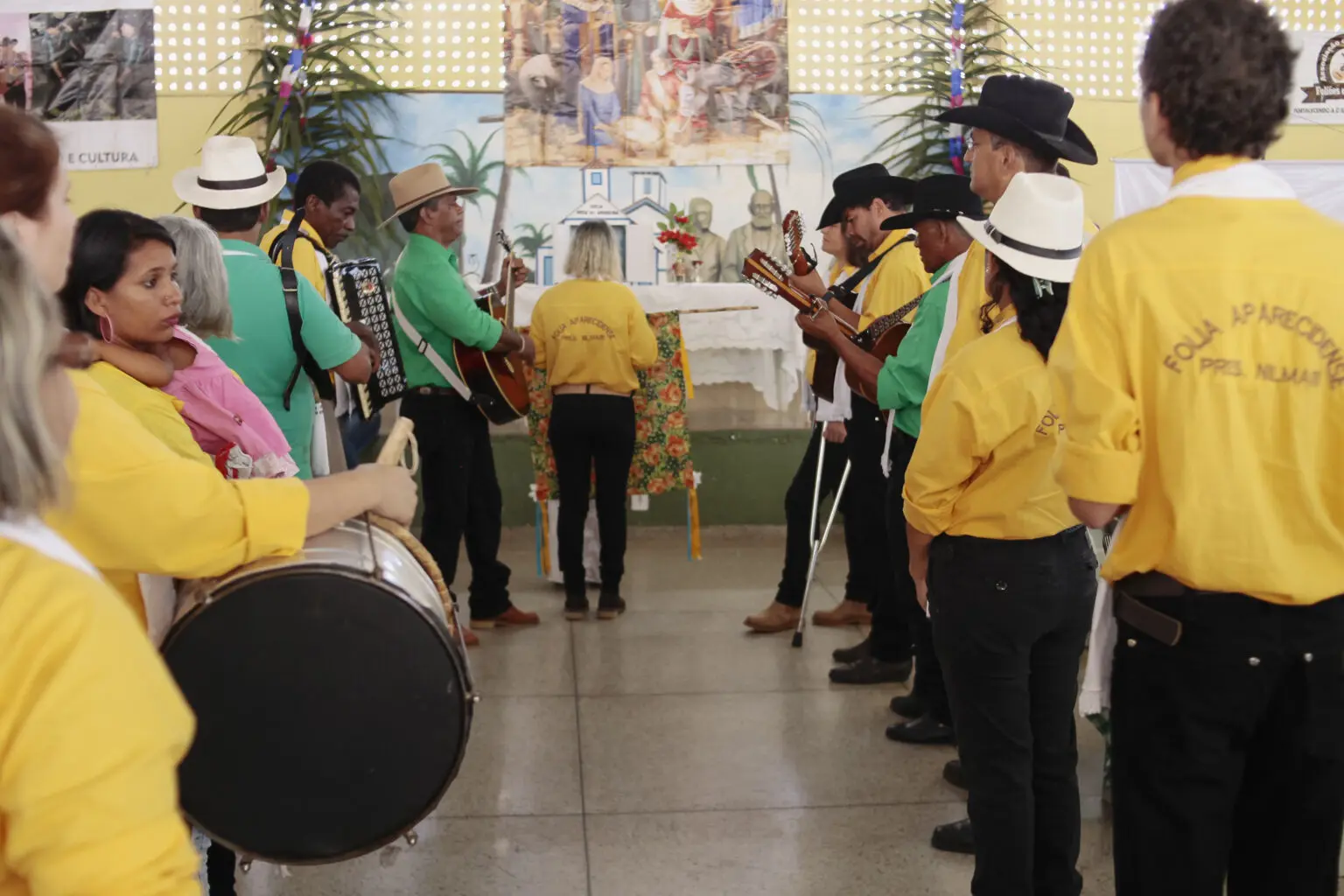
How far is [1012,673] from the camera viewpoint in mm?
2627

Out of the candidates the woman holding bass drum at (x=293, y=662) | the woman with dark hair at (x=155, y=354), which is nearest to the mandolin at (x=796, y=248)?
the woman with dark hair at (x=155, y=354)

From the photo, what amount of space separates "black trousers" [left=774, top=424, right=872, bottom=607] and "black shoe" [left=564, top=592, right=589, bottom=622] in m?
0.85

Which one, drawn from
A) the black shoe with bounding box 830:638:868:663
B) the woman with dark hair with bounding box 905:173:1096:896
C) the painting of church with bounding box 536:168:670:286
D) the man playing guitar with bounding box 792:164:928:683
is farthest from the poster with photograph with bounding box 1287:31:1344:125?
the woman with dark hair with bounding box 905:173:1096:896

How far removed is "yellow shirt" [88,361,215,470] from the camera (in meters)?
2.10

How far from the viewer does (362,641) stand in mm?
1829

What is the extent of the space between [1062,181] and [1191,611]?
111 centimetres

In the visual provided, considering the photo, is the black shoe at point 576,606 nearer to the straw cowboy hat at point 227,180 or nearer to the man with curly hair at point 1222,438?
the straw cowboy hat at point 227,180

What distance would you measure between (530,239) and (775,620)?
3.03 metres

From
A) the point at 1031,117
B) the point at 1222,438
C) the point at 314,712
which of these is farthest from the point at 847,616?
the point at 314,712

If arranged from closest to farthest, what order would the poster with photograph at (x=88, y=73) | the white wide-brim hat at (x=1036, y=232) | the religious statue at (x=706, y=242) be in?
the white wide-brim hat at (x=1036, y=232) → the poster with photograph at (x=88, y=73) → the religious statue at (x=706, y=242)

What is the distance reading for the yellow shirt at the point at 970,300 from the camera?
117 inches

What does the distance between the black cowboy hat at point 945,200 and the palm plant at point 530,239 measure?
3.77 m

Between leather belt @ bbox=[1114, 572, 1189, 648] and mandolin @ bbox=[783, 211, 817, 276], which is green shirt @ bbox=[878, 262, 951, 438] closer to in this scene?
mandolin @ bbox=[783, 211, 817, 276]

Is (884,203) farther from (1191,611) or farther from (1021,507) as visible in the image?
(1191,611)
